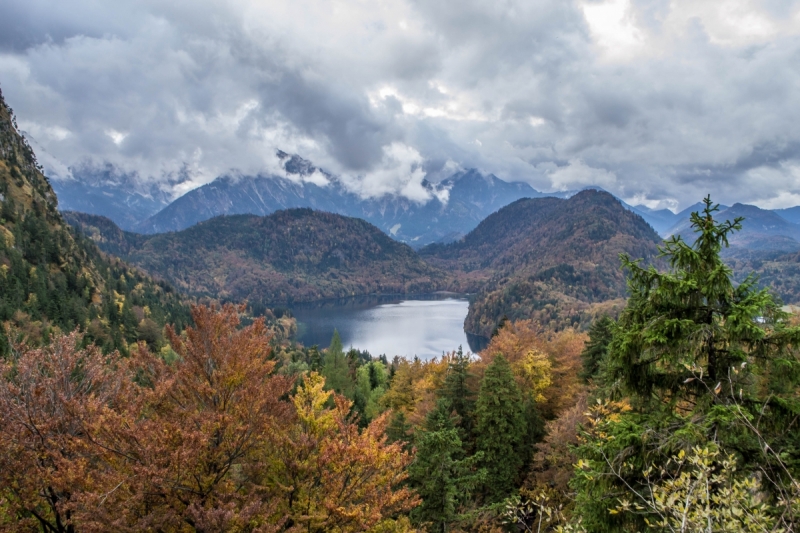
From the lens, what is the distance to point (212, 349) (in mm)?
12781

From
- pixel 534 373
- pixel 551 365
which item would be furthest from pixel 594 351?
pixel 551 365

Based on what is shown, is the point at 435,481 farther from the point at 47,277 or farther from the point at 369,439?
the point at 47,277

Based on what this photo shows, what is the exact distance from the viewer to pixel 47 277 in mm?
81438

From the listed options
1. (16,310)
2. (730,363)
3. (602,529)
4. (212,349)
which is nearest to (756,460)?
(730,363)

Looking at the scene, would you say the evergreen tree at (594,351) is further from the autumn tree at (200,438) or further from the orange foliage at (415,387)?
the autumn tree at (200,438)

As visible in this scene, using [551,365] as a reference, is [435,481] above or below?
below

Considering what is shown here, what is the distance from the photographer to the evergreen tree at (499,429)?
83.4ft

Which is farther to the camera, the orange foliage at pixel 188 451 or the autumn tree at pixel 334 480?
the autumn tree at pixel 334 480

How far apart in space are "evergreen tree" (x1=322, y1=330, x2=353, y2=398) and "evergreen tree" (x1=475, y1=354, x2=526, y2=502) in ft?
87.5

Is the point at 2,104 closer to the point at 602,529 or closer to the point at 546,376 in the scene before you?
the point at 546,376

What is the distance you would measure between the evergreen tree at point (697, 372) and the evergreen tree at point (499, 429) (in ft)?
59.1

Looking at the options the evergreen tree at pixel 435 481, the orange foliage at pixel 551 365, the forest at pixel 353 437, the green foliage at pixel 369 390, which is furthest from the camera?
the green foliage at pixel 369 390

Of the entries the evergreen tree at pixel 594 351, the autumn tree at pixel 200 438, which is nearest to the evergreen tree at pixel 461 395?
the evergreen tree at pixel 594 351

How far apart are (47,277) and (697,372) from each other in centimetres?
10516
